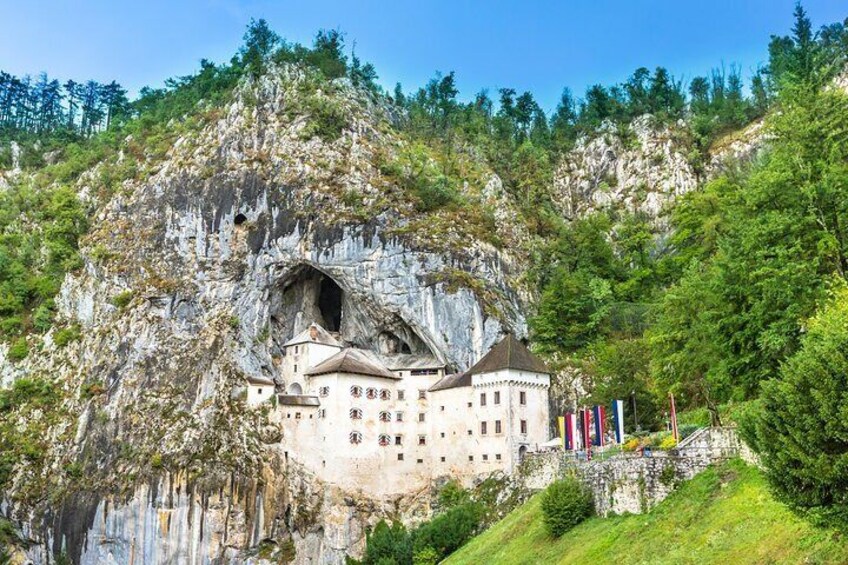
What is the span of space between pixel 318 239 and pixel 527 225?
73.5 ft

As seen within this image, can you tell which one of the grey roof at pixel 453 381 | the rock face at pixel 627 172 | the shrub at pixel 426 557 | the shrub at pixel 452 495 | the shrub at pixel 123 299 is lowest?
the shrub at pixel 426 557

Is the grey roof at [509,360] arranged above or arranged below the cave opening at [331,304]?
below

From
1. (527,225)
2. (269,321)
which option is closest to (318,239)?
(269,321)

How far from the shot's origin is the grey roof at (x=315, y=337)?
2702 inches

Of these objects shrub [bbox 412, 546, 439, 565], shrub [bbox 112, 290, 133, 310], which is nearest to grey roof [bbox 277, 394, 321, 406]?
shrub [bbox 112, 290, 133, 310]

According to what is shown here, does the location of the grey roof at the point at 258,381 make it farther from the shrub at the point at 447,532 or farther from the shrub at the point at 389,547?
the shrub at the point at 447,532

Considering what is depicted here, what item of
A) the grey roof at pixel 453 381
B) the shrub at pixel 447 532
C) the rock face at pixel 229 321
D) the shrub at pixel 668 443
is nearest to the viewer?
the shrub at pixel 668 443

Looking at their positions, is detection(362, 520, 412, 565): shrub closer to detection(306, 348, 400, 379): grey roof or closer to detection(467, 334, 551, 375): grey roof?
detection(306, 348, 400, 379): grey roof

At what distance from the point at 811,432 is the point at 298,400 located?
1973 inches

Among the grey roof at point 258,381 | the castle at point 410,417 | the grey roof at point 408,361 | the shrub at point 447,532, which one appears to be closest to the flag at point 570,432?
the shrub at point 447,532

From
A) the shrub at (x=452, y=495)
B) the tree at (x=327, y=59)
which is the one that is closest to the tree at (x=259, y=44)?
the tree at (x=327, y=59)

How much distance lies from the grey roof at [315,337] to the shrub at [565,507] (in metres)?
37.6

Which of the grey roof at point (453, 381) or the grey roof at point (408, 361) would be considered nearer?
the grey roof at point (453, 381)

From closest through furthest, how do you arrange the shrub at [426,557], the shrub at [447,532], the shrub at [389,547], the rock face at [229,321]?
the shrub at [426,557] → the shrub at [447,532] → the shrub at [389,547] → the rock face at [229,321]
